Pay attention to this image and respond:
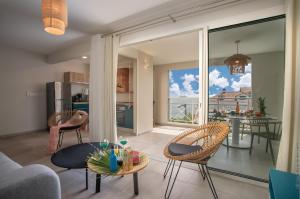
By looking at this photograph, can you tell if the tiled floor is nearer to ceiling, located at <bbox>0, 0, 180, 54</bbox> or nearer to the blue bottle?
the blue bottle

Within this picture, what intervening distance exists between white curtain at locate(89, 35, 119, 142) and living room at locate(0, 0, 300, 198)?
0.02 m

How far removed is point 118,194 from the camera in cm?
186

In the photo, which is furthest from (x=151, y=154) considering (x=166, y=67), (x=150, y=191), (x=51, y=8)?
(x=166, y=67)

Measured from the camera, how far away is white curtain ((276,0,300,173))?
1657 mm

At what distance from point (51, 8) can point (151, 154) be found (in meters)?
2.66

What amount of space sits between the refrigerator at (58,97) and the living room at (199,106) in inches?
31.8

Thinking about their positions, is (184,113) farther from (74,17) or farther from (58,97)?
(74,17)

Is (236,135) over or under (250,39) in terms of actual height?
under

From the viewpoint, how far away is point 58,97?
4.91 metres

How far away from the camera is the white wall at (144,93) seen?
4656 millimetres

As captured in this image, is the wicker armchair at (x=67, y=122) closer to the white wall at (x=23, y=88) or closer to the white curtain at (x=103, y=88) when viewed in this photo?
the white curtain at (x=103, y=88)

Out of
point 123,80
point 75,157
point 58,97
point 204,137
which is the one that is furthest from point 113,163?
point 58,97

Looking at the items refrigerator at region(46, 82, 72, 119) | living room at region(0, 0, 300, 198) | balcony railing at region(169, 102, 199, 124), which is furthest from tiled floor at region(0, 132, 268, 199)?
balcony railing at region(169, 102, 199, 124)

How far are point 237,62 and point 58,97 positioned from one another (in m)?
4.78
